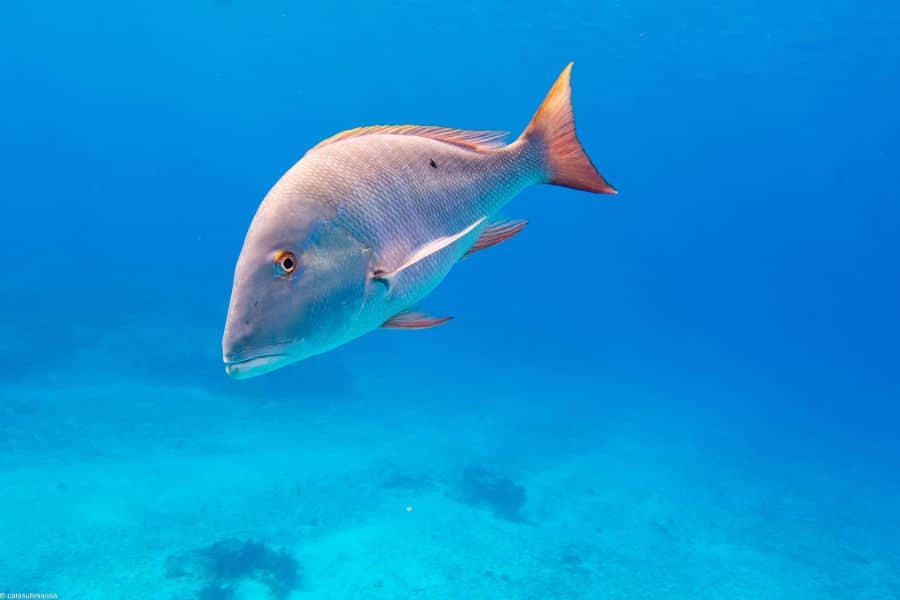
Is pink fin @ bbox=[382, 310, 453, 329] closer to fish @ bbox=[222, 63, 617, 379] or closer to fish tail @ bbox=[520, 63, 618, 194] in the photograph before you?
fish @ bbox=[222, 63, 617, 379]

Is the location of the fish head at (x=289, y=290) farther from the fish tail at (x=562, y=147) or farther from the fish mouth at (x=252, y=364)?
the fish tail at (x=562, y=147)

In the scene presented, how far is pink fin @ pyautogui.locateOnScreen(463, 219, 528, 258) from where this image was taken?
2.36 meters

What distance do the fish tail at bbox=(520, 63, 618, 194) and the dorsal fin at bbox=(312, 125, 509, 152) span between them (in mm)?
134

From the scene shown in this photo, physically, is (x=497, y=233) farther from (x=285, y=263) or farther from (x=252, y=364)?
(x=252, y=364)

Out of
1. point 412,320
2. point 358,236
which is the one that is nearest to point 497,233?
point 412,320

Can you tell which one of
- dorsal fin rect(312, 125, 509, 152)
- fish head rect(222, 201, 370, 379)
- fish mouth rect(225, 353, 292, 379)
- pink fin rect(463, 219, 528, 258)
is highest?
dorsal fin rect(312, 125, 509, 152)

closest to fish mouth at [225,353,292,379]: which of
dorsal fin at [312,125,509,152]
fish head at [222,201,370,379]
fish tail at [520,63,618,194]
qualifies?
fish head at [222,201,370,379]

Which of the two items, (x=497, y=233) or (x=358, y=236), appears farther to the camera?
(x=497, y=233)

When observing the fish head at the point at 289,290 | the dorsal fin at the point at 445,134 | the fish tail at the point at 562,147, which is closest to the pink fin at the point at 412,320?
the fish head at the point at 289,290

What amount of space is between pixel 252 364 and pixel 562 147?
5.29 ft

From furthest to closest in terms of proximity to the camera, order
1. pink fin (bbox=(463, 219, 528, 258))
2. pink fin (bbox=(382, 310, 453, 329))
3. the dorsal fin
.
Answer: pink fin (bbox=(463, 219, 528, 258)) < the dorsal fin < pink fin (bbox=(382, 310, 453, 329))

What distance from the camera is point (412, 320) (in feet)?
6.17

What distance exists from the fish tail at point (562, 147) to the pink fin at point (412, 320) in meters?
0.94

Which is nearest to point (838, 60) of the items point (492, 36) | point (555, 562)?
point (492, 36)
